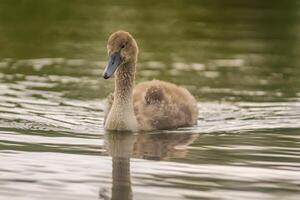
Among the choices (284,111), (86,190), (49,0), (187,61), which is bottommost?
(86,190)

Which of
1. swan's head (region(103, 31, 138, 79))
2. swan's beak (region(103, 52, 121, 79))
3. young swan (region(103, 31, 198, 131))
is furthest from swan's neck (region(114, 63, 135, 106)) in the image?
swan's beak (region(103, 52, 121, 79))

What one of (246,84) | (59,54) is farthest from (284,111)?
(59,54)

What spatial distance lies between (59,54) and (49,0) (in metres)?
5.87

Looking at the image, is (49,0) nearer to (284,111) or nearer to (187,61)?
(187,61)

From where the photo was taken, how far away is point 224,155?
12.7 meters

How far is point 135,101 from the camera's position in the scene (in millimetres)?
15562

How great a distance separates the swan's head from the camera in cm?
1471

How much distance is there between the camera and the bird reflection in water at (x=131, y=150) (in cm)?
1088

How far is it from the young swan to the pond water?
211 mm

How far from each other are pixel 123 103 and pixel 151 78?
3.31 metres

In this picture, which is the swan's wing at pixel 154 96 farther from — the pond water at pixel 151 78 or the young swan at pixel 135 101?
the pond water at pixel 151 78

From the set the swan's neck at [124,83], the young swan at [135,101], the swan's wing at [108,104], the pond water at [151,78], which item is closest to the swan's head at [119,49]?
the young swan at [135,101]

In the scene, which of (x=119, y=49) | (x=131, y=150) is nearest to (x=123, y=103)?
(x=119, y=49)

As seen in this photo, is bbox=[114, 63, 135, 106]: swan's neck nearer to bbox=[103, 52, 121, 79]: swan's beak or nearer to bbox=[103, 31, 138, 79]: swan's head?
bbox=[103, 31, 138, 79]: swan's head
